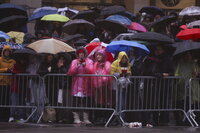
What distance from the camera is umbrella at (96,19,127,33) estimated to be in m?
19.9

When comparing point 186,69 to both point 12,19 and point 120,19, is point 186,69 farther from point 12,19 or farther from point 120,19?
point 12,19

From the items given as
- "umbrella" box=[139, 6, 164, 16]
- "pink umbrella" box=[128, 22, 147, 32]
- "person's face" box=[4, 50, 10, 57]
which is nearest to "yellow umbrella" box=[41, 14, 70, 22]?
"pink umbrella" box=[128, 22, 147, 32]

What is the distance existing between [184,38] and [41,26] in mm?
4909

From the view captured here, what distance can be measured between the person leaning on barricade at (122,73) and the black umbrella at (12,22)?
5095 millimetres

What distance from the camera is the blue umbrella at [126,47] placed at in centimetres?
1720

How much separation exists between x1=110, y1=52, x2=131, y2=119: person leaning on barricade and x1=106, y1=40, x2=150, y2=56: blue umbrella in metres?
0.52

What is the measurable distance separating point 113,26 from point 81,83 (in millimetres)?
3710

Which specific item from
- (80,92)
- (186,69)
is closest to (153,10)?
(186,69)

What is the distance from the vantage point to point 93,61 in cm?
1753

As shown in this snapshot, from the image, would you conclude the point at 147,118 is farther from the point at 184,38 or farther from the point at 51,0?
the point at 51,0

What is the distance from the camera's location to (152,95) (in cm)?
1688

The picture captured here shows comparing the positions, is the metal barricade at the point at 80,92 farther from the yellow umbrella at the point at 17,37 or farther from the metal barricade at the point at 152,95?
the yellow umbrella at the point at 17,37

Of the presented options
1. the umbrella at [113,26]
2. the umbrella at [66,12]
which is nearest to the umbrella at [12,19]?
the umbrella at [66,12]

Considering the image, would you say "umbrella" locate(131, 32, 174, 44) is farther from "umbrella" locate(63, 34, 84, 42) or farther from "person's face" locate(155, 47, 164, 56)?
"umbrella" locate(63, 34, 84, 42)
